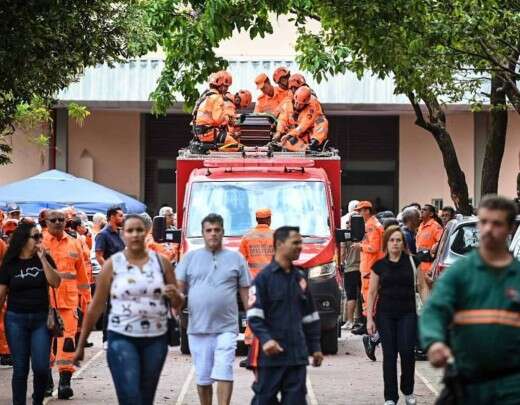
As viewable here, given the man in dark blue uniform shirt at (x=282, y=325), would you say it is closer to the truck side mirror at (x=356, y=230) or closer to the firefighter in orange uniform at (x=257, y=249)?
the firefighter in orange uniform at (x=257, y=249)

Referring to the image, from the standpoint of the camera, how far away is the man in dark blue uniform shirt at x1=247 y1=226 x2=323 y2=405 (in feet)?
32.5

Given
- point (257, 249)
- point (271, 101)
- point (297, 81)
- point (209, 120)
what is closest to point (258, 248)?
point (257, 249)

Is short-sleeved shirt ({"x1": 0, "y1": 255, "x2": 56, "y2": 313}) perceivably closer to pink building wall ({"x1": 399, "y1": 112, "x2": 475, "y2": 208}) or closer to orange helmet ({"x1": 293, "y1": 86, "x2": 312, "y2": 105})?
orange helmet ({"x1": 293, "y1": 86, "x2": 312, "y2": 105})

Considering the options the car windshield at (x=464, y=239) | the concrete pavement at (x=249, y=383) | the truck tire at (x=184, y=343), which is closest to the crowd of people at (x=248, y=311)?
the concrete pavement at (x=249, y=383)

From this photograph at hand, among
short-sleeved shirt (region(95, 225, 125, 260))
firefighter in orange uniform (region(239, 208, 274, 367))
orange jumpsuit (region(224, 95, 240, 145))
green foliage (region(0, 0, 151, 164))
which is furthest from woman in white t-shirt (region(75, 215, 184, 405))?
orange jumpsuit (region(224, 95, 240, 145))

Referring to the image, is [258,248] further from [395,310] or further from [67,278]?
[395,310]

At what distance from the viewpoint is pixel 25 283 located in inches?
468

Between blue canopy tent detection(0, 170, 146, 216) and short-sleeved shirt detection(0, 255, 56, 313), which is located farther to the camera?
blue canopy tent detection(0, 170, 146, 216)

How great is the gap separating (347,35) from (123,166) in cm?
1910

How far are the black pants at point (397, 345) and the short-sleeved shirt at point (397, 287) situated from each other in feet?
0.25

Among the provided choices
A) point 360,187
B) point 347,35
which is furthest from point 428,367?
point 360,187

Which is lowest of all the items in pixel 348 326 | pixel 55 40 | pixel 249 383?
pixel 348 326

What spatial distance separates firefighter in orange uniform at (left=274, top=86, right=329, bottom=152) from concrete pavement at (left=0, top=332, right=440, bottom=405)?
10.4 feet

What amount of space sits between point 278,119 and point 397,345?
7742 mm
